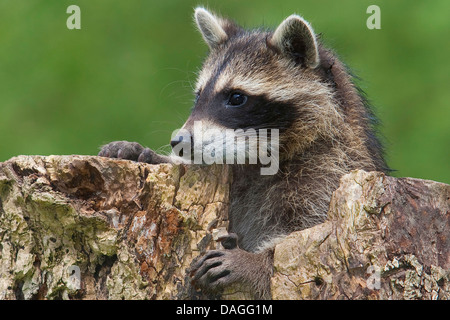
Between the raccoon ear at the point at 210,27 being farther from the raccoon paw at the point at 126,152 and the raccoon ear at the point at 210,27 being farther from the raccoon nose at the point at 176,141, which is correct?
the raccoon nose at the point at 176,141

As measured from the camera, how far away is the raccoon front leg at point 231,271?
17.2 ft

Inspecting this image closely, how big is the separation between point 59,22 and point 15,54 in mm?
842

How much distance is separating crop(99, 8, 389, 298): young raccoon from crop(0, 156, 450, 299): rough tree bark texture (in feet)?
2.61

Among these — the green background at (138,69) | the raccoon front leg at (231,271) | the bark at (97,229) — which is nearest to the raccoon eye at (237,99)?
the bark at (97,229)

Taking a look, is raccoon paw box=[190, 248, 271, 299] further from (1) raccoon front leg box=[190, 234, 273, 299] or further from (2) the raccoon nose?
(2) the raccoon nose

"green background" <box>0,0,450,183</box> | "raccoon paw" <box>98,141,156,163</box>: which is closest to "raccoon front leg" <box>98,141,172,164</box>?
"raccoon paw" <box>98,141,156,163</box>

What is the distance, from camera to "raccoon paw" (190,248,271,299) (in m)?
5.23

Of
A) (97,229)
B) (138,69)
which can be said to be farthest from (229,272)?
(138,69)

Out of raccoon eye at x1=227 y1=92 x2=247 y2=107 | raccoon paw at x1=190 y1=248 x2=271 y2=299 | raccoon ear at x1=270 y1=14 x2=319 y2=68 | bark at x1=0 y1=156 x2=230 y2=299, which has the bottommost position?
raccoon paw at x1=190 y1=248 x2=271 y2=299

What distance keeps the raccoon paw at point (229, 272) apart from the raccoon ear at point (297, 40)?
87.6 inches

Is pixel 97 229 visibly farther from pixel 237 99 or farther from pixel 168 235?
pixel 237 99

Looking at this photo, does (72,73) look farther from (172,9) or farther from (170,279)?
(170,279)

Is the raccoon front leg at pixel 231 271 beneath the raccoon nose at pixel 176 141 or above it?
beneath

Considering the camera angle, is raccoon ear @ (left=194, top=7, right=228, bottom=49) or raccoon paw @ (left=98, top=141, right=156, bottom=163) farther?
raccoon ear @ (left=194, top=7, right=228, bottom=49)
